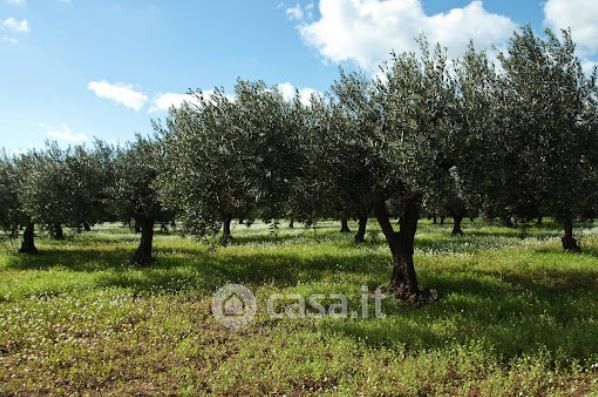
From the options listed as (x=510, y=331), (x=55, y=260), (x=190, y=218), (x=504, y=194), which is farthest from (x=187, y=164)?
(x=55, y=260)

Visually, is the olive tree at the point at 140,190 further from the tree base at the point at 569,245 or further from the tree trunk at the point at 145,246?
the tree base at the point at 569,245

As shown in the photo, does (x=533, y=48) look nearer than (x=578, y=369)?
No

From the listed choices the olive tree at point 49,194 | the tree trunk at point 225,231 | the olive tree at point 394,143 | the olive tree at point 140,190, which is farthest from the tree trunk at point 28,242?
the olive tree at point 394,143

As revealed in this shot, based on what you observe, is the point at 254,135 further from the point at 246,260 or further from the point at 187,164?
the point at 246,260

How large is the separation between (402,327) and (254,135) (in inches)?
309

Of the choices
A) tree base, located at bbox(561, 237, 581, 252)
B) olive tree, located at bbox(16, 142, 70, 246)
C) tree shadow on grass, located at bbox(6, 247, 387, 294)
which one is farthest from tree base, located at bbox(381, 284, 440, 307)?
olive tree, located at bbox(16, 142, 70, 246)

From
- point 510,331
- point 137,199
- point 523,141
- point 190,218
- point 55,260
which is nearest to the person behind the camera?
point 510,331

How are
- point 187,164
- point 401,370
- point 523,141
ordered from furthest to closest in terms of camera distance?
point 187,164
point 523,141
point 401,370

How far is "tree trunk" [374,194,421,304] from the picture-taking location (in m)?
15.6

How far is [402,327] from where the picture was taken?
12469mm

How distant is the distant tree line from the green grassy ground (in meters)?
2.88

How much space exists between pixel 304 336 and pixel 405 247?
19.2ft

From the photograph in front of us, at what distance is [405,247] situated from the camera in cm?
1609

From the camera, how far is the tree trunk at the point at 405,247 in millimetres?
15562
